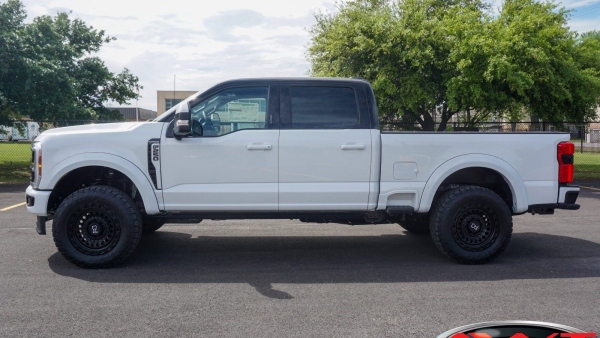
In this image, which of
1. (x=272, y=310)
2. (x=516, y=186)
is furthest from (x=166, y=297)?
(x=516, y=186)

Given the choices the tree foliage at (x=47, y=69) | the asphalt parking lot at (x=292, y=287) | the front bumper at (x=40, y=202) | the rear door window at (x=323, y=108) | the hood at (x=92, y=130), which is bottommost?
the asphalt parking lot at (x=292, y=287)

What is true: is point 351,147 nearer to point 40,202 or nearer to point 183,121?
point 183,121

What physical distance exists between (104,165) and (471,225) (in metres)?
4.26

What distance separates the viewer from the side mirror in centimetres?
597

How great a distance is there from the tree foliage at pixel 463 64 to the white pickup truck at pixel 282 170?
36.8 ft

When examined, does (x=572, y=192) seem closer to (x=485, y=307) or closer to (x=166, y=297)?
(x=485, y=307)

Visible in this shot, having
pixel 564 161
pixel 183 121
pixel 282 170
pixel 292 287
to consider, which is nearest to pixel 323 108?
pixel 282 170

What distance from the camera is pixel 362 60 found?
1880cm

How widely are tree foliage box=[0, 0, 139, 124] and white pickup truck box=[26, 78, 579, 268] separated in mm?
12739

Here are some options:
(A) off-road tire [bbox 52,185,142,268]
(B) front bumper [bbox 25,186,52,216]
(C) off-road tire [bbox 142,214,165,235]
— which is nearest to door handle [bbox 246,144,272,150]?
(A) off-road tire [bbox 52,185,142,268]

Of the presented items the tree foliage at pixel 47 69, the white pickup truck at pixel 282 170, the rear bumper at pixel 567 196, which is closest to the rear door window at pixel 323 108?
the white pickup truck at pixel 282 170

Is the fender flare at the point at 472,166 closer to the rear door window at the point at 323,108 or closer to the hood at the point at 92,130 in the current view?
the rear door window at the point at 323,108

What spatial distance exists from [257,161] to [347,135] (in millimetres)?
1076

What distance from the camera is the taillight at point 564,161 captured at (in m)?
6.53
